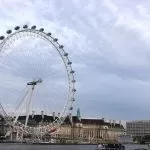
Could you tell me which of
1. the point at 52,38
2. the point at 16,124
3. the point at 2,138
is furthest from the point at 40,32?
the point at 2,138

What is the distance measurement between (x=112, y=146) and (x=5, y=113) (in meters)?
27.4

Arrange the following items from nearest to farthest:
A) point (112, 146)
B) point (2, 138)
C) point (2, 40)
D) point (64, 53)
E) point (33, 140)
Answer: point (2, 40) < point (64, 53) < point (112, 146) < point (33, 140) < point (2, 138)

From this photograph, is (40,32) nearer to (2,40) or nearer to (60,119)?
(2,40)

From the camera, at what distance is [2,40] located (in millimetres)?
81938

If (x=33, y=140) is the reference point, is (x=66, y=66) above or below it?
above

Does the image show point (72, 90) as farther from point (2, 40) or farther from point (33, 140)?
point (33, 140)

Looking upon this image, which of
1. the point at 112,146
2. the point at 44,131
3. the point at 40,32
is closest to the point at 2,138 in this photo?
the point at 44,131

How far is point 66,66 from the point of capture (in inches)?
3794

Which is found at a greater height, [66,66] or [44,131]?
[66,66]

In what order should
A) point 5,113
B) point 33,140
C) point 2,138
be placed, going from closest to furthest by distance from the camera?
point 5,113 → point 33,140 → point 2,138

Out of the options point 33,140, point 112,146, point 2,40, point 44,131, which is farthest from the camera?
point 33,140

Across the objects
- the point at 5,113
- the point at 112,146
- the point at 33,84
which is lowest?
the point at 112,146

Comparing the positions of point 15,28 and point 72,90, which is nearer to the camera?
point 15,28

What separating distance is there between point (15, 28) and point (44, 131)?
34.9 m
